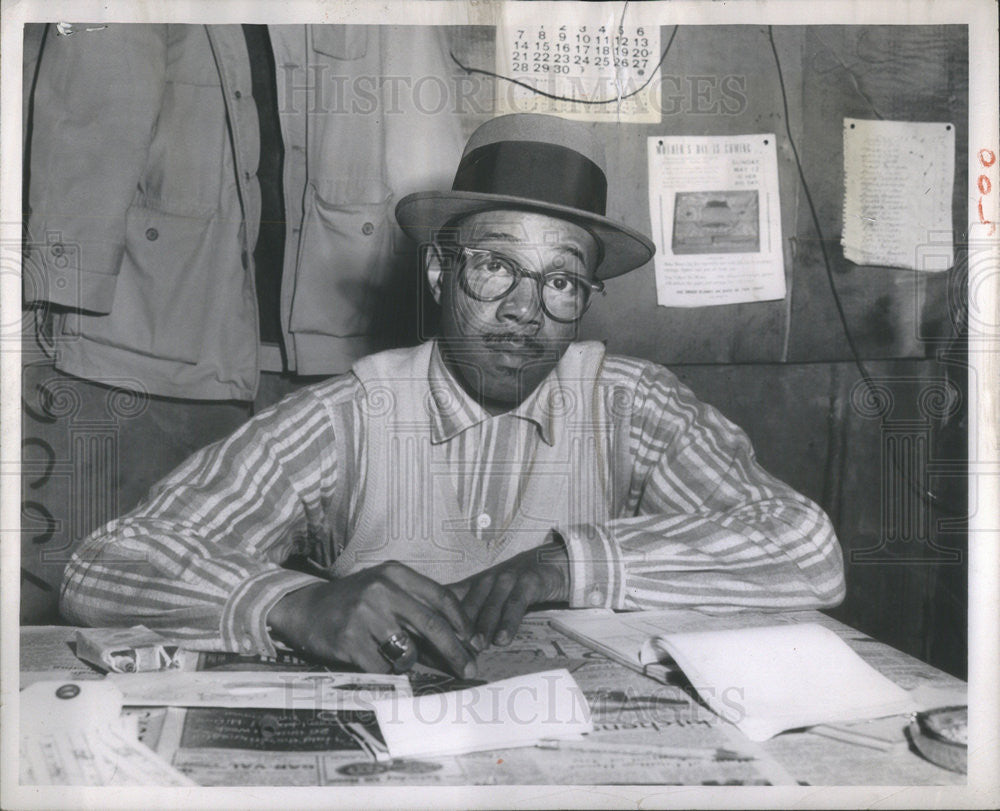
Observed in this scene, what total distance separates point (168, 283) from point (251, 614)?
0.49 m

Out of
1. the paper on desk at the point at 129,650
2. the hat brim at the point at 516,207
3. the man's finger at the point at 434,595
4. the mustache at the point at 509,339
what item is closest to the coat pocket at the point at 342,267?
the hat brim at the point at 516,207

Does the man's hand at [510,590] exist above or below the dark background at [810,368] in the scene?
below

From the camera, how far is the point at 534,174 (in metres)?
1.41

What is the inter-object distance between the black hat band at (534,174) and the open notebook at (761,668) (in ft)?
1.92

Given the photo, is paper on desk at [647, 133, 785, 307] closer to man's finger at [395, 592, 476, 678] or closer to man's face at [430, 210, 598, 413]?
man's face at [430, 210, 598, 413]

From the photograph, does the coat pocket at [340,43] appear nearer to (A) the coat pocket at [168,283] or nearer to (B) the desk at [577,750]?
(A) the coat pocket at [168,283]

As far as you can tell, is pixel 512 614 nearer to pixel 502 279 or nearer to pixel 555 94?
pixel 502 279

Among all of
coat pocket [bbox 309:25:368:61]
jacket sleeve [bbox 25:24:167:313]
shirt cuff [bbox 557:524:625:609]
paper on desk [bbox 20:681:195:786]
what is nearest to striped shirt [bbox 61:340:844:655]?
shirt cuff [bbox 557:524:625:609]

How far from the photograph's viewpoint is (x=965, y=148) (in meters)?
1.49

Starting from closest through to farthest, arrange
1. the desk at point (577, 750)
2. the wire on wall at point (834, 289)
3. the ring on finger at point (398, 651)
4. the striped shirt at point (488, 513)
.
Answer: the desk at point (577, 750) < the ring on finger at point (398, 651) < the striped shirt at point (488, 513) < the wire on wall at point (834, 289)

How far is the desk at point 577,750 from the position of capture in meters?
1.16

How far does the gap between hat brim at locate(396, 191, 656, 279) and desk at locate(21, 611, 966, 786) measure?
0.55m

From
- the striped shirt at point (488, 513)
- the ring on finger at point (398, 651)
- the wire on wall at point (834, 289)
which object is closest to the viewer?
the ring on finger at point (398, 651)

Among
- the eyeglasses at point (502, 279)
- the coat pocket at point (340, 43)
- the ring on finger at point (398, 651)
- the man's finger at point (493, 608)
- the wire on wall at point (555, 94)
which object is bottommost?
the ring on finger at point (398, 651)
